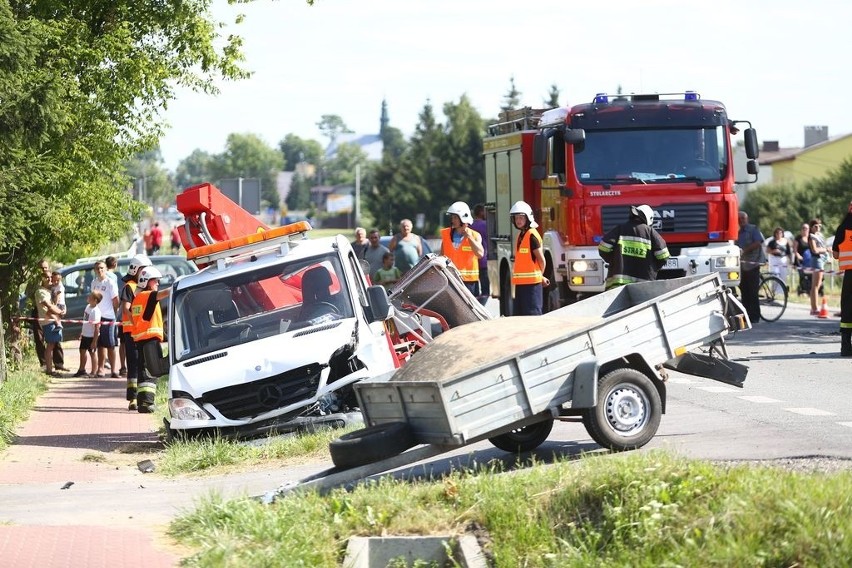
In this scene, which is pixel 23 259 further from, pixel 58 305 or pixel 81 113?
pixel 81 113

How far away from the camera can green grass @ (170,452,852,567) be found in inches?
269

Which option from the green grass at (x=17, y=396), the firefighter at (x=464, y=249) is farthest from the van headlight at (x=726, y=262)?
the green grass at (x=17, y=396)

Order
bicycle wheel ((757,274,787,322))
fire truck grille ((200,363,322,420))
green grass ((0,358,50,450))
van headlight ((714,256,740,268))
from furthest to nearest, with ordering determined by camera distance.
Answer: bicycle wheel ((757,274,787,322)) → van headlight ((714,256,740,268)) → green grass ((0,358,50,450)) → fire truck grille ((200,363,322,420))

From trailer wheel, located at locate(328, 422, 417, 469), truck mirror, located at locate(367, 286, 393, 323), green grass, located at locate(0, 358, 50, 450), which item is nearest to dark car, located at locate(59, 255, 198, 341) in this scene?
green grass, located at locate(0, 358, 50, 450)

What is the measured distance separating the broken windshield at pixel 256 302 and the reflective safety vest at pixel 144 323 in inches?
109

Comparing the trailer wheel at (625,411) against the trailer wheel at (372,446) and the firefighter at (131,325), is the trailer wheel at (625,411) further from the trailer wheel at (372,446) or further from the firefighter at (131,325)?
the firefighter at (131,325)

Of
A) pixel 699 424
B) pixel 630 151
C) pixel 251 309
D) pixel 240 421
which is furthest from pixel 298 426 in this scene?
pixel 630 151

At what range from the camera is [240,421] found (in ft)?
42.0

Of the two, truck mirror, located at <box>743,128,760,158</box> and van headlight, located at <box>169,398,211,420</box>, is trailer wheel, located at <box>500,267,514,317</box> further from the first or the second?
van headlight, located at <box>169,398,211,420</box>

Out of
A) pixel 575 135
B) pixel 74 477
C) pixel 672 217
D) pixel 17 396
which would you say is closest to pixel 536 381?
pixel 74 477

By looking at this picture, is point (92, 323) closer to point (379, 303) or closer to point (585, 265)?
point (585, 265)

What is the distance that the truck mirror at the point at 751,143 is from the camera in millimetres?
19172

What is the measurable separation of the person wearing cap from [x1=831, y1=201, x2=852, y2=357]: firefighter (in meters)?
4.83

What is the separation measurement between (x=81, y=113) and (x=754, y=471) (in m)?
14.2
